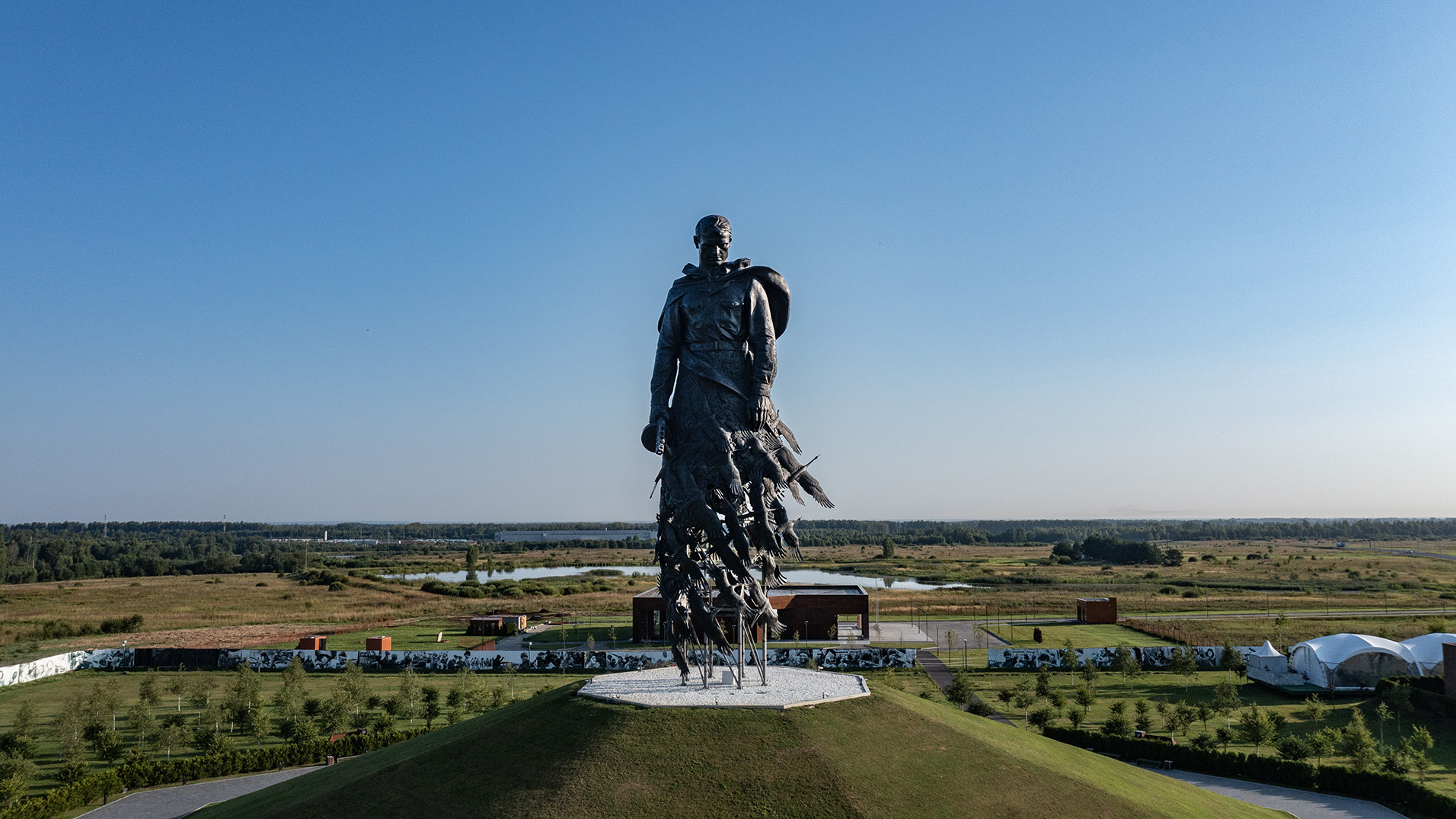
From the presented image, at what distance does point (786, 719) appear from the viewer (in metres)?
20.5

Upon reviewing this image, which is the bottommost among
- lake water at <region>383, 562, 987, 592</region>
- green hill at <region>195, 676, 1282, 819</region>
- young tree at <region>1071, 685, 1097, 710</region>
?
lake water at <region>383, 562, 987, 592</region>

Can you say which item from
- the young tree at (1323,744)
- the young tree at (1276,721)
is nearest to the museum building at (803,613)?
the young tree at (1276,721)

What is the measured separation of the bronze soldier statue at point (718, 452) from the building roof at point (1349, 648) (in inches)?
1363

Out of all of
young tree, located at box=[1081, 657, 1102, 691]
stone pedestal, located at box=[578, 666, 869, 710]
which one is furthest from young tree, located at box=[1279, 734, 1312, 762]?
stone pedestal, located at box=[578, 666, 869, 710]

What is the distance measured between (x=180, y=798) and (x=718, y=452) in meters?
21.7

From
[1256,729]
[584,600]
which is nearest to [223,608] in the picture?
[584,600]

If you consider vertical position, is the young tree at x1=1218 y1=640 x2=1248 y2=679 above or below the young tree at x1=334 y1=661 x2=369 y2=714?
below

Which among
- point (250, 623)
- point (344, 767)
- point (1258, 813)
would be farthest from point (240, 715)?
point (250, 623)

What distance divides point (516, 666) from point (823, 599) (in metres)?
21.0

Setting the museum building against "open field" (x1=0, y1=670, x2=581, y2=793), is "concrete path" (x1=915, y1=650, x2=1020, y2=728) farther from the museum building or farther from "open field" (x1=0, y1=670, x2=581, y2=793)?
"open field" (x1=0, y1=670, x2=581, y2=793)

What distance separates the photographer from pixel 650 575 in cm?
13038

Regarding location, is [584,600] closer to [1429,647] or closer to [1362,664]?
[1362,664]

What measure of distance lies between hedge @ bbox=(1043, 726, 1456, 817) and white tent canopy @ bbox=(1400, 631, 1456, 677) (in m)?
19.4

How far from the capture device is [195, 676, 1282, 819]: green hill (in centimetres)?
1778
